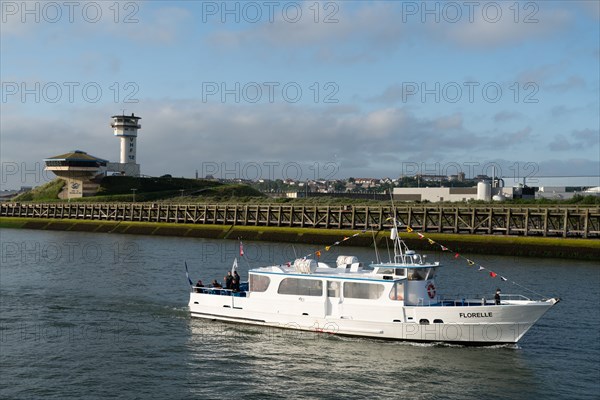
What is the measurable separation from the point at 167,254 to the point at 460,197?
226 ft

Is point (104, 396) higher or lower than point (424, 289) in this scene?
lower

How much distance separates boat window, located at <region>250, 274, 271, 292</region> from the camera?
1256 inches

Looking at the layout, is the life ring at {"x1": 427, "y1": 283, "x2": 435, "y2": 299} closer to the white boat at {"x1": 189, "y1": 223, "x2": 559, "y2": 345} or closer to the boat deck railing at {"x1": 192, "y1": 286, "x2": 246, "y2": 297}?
the white boat at {"x1": 189, "y1": 223, "x2": 559, "y2": 345}

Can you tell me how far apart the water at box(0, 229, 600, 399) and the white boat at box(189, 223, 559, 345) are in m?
0.58

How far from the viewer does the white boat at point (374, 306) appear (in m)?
27.9

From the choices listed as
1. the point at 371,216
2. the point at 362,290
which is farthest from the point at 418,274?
the point at 371,216

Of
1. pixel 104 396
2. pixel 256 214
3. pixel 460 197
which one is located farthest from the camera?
pixel 460 197

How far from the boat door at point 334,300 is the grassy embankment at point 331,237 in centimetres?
3389

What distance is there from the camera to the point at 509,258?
187 ft

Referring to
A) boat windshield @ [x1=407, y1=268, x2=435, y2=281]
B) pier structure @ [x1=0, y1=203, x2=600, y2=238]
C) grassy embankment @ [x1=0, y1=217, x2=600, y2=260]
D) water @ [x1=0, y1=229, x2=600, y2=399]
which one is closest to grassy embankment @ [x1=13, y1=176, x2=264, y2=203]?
pier structure @ [x1=0, y1=203, x2=600, y2=238]

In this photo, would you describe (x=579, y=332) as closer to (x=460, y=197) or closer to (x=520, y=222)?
(x=520, y=222)

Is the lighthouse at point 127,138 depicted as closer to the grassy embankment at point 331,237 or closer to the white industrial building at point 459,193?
the grassy embankment at point 331,237

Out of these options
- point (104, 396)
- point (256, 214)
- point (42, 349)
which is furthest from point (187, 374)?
point (256, 214)

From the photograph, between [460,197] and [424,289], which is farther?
[460,197]
